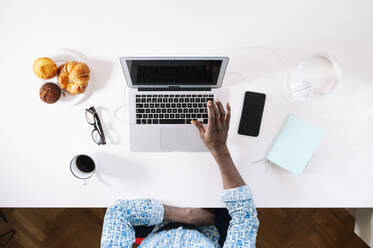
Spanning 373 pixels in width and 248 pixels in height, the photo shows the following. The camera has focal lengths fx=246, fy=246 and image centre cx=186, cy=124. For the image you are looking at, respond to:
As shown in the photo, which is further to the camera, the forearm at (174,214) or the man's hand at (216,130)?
the forearm at (174,214)

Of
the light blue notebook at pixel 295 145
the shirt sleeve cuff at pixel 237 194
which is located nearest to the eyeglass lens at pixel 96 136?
the shirt sleeve cuff at pixel 237 194

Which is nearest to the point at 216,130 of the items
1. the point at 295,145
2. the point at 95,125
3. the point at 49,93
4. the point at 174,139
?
the point at 174,139

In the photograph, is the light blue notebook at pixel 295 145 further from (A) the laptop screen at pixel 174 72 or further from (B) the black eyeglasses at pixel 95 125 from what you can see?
(B) the black eyeglasses at pixel 95 125

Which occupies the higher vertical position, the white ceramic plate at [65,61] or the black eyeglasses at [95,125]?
the white ceramic plate at [65,61]

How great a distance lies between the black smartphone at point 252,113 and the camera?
3.08 feet

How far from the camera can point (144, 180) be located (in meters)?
0.94

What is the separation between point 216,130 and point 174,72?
25 centimetres

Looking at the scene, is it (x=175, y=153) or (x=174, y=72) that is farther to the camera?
(x=175, y=153)

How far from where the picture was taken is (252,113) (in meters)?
0.94

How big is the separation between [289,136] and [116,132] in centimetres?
66

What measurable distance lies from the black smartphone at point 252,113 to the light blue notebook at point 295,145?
10 centimetres

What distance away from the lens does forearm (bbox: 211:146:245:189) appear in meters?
0.88

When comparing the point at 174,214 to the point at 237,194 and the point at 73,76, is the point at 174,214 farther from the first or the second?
the point at 73,76

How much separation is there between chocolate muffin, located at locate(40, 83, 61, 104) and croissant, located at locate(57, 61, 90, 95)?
0.09 ft
